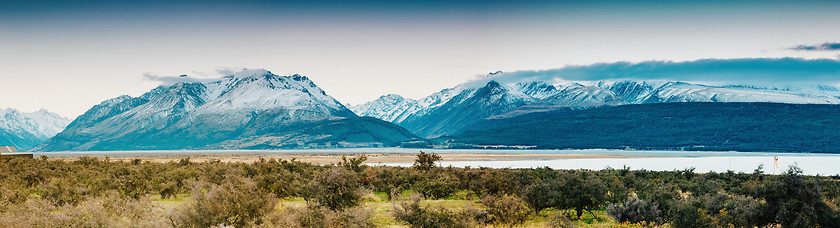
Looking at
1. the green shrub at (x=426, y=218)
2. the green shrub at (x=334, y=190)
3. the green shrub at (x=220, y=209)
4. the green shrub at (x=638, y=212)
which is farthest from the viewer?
the green shrub at (x=334, y=190)

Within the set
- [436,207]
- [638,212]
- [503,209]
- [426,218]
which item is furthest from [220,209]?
[638,212]

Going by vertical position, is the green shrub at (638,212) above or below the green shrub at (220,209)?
below

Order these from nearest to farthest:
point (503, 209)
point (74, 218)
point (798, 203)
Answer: point (74, 218)
point (798, 203)
point (503, 209)

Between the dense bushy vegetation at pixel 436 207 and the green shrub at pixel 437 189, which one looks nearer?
the dense bushy vegetation at pixel 436 207

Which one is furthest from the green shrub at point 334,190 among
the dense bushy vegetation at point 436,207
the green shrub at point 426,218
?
the green shrub at point 426,218

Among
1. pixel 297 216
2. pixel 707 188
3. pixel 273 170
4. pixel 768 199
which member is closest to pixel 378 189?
pixel 273 170

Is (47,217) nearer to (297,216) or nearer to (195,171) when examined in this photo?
(297,216)

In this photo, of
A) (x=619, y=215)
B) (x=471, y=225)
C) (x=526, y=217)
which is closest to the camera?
(x=471, y=225)

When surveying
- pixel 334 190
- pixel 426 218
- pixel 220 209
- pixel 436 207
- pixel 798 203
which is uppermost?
pixel 334 190

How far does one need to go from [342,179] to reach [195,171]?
26605 mm

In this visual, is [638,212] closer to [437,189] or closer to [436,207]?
[436,207]

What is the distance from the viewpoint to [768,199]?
21.5m

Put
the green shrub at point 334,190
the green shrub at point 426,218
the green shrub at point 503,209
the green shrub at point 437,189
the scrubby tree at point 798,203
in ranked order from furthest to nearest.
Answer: the green shrub at point 437,189, the green shrub at point 334,190, the green shrub at point 503,209, the green shrub at point 426,218, the scrubby tree at point 798,203

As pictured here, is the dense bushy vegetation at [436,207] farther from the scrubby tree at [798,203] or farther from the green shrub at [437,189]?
the green shrub at [437,189]
